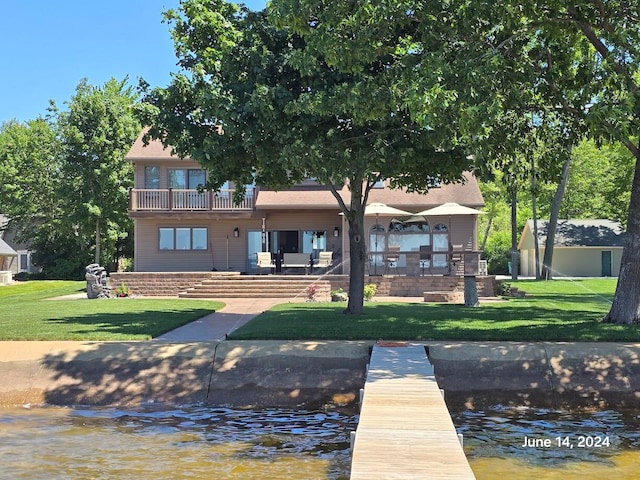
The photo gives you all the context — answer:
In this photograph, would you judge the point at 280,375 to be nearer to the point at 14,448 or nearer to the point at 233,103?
the point at 14,448

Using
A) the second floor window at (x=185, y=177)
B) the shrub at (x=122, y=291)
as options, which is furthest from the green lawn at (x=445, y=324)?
the second floor window at (x=185, y=177)

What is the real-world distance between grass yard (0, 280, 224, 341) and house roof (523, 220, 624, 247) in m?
31.0

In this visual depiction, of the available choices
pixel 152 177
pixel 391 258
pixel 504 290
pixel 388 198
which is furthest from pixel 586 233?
pixel 152 177

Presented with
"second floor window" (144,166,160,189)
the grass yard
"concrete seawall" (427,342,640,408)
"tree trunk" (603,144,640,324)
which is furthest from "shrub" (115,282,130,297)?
"tree trunk" (603,144,640,324)

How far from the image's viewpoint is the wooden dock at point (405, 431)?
5.08 meters

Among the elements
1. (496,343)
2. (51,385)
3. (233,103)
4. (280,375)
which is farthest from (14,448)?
(233,103)

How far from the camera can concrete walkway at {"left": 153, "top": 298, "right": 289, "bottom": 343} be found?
12.9 meters

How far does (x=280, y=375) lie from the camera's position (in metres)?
10.7

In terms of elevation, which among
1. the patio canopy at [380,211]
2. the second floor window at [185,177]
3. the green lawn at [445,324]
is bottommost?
the green lawn at [445,324]

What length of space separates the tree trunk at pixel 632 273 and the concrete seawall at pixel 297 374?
228 cm

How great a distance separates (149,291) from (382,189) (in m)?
11.1

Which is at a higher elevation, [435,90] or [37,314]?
[435,90]

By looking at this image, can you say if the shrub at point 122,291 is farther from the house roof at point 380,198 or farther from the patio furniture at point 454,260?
the patio furniture at point 454,260

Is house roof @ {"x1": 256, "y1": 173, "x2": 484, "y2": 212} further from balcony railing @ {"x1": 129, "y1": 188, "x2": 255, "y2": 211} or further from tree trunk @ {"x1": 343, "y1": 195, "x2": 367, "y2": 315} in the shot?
tree trunk @ {"x1": 343, "y1": 195, "x2": 367, "y2": 315}
